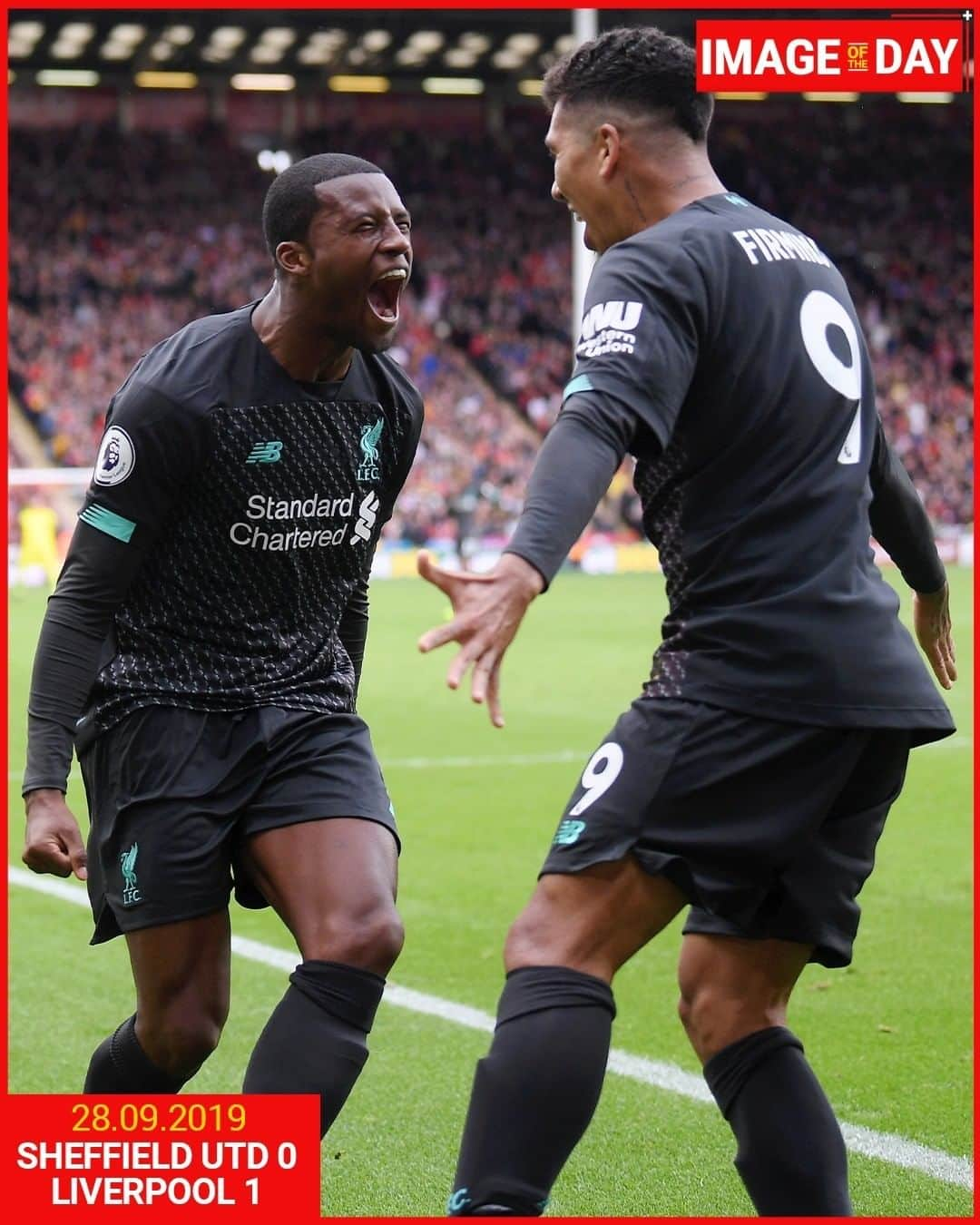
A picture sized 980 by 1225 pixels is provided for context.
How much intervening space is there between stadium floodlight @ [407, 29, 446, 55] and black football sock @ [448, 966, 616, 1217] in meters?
37.6

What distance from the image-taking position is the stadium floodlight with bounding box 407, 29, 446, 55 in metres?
38.6

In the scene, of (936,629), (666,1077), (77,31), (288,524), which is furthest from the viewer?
(77,31)

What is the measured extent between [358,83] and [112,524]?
40.8 m

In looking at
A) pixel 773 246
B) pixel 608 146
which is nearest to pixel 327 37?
pixel 608 146

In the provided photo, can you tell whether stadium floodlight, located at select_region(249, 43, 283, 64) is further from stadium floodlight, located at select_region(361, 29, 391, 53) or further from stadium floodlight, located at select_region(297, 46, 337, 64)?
stadium floodlight, located at select_region(361, 29, 391, 53)

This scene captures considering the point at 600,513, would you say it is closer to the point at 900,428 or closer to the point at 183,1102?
the point at 900,428

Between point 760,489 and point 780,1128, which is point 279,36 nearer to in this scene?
point 760,489

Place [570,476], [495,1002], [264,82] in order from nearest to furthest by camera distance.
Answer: [570,476]
[495,1002]
[264,82]

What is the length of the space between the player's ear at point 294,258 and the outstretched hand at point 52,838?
1186mm

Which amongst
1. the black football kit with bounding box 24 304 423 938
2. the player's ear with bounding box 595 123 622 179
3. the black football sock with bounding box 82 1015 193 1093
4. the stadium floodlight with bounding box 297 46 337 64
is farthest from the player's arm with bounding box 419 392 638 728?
the stadium floodlight with bounding box 297 46 337 64

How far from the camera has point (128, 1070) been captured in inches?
154

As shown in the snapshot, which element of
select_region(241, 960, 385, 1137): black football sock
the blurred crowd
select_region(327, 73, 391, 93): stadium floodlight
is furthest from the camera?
select_region(327, 73, 391, 93): stadium floodlight

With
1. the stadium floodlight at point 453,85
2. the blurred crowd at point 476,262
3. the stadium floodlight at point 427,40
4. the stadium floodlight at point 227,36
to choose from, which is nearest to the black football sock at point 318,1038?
the blurred crowd at point 476,262

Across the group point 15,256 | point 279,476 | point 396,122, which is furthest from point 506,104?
point 279,476
